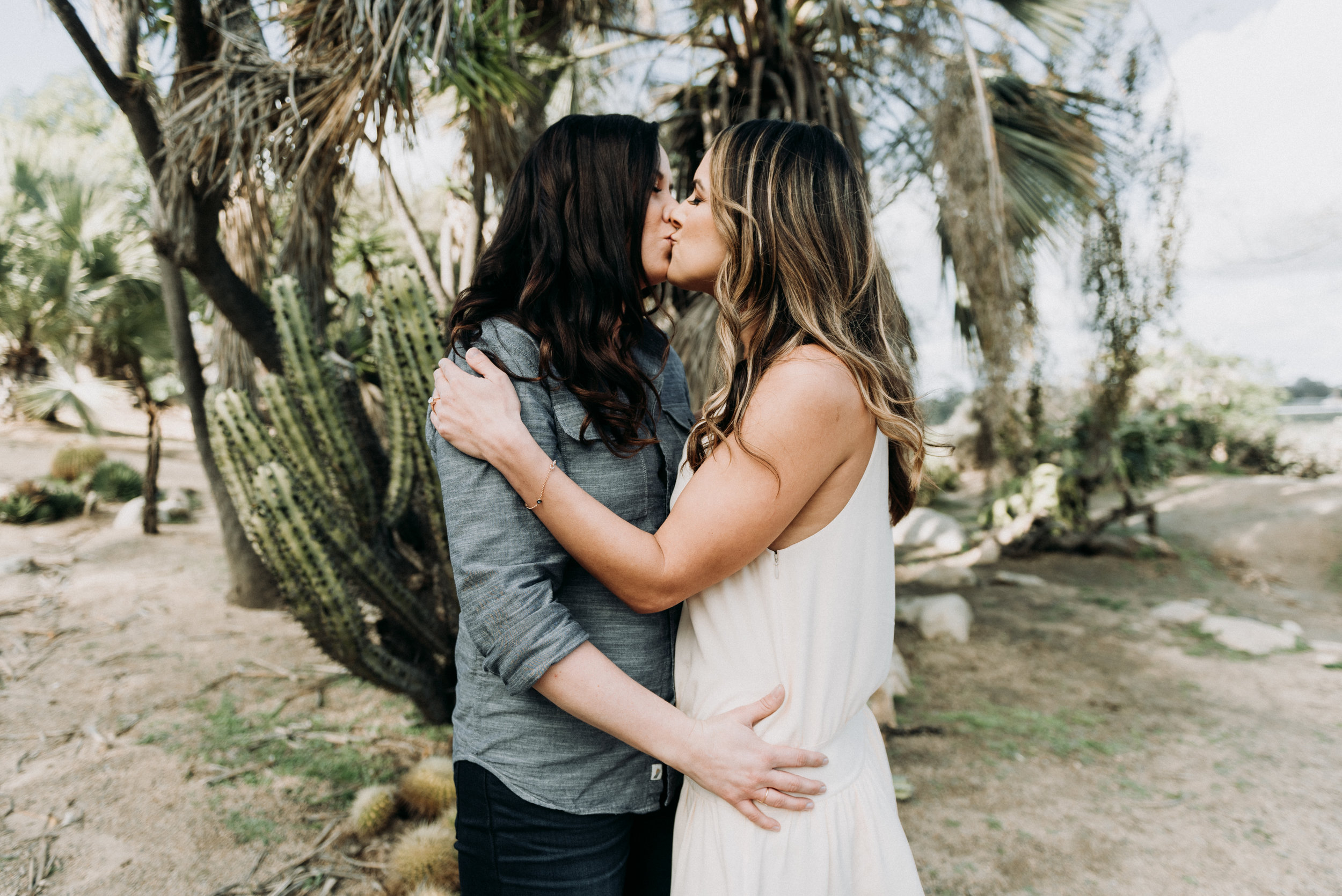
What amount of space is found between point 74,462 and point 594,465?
10.7 meters

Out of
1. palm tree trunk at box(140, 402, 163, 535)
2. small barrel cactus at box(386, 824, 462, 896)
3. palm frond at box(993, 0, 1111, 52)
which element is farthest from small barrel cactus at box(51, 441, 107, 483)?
palm frond at box(993, 0, 1111, 52)

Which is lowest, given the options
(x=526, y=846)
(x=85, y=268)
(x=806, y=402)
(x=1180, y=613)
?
(x=1180, y=613)

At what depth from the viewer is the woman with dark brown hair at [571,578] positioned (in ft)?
3.46

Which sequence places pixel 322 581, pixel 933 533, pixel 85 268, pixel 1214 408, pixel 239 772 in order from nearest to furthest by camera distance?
pixel 322 581 → pixel 239 772 → pixel 933 533 → pixel 85 268 → pixel 1214 408

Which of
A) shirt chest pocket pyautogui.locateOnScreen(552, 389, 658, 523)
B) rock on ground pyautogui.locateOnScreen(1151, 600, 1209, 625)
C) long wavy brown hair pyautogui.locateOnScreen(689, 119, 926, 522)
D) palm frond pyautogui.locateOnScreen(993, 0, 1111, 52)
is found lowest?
rock on ground pyautogui.locateOnScreen(1151, 600, 1209, 625)

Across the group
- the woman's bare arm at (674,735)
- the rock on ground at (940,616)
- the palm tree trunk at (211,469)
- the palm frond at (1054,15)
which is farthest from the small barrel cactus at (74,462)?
the palm frond at (1054,15)

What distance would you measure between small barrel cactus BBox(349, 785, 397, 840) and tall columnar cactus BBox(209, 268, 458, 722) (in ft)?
1.50

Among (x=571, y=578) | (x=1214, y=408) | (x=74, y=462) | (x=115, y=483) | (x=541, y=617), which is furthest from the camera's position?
(x=1214, y=408)

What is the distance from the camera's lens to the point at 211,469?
525cm

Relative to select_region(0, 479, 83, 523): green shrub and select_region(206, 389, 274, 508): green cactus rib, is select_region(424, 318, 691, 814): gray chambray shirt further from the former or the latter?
select_region(0, 479, 83, 523): green shrub

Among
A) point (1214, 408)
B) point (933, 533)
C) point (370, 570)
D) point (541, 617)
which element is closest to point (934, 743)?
point (370, 570)

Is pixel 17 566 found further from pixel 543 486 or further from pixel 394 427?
pixel 543 486

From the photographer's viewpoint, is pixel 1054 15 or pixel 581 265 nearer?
pixel 581 265

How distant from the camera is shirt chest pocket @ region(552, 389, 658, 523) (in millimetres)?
1170
